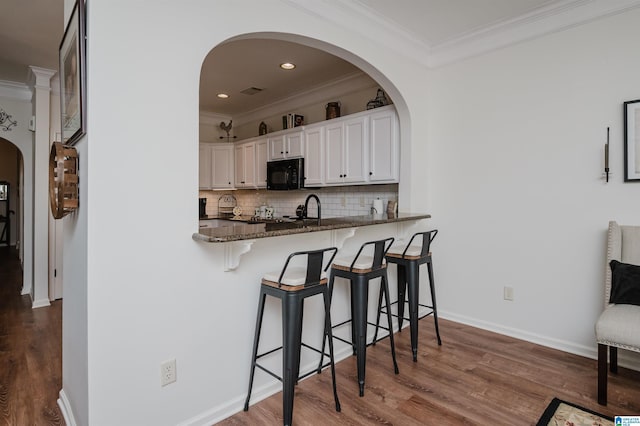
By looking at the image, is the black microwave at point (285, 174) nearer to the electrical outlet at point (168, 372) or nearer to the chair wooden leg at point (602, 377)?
the electrical outlet at point (168, 372)

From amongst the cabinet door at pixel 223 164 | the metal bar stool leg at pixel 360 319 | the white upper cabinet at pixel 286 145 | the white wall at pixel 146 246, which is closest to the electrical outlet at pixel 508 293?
the metal bar stool leg at pixel 360 319

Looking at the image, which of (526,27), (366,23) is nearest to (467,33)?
(526,27)

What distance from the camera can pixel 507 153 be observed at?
10.4ft

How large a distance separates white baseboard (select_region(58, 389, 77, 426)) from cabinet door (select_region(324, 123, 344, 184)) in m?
3.03

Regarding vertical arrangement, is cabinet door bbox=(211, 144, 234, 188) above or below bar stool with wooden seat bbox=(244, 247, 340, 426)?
above

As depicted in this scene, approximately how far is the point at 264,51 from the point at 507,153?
8.02 feet

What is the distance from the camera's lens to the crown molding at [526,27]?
8.78ft

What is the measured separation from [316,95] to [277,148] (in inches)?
34.9

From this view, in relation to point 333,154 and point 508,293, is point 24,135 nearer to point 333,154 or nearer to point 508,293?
point 333,154

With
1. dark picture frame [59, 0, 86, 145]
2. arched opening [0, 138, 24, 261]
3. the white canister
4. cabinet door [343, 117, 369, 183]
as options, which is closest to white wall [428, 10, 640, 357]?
the white canister

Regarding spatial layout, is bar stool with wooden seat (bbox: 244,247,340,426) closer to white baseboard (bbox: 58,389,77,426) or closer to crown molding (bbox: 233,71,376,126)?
white baseboard (bbox: 58,389,77,426)

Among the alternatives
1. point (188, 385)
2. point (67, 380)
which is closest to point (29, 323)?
point (67, 380)

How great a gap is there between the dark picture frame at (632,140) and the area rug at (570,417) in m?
1.60

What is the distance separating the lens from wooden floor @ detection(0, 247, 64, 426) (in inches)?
84.0
